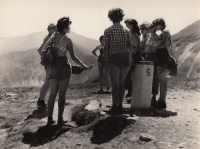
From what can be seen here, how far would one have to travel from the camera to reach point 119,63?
13.4 ft

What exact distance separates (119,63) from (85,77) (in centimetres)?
875

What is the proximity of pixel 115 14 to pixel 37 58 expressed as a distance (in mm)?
13085

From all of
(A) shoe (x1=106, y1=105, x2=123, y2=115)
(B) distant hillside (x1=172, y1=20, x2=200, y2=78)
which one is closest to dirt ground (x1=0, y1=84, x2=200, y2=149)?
(A) shoe (x1=106, y1=105, x2=123, y2=115)

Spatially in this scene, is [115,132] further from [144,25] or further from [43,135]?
[144,25]

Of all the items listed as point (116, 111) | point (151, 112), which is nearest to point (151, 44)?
point (151, 112)

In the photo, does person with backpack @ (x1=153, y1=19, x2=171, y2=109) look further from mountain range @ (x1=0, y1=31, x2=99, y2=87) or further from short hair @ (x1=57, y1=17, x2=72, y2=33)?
mountain range @ (x1=0, y1=31, x2=99, y2=87)

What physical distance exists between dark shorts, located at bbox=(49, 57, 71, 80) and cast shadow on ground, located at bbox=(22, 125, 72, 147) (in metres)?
0.74

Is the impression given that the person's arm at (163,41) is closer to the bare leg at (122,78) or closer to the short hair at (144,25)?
the short hair at (144,25)

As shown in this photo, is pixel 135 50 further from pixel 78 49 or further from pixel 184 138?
pixel 78 49

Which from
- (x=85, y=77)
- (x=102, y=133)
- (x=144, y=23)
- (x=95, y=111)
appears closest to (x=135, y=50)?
(x=144, y=23)

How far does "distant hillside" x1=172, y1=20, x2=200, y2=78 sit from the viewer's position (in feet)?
60.2

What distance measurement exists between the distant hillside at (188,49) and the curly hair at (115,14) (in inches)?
565

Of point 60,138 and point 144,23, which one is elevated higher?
point 144,23

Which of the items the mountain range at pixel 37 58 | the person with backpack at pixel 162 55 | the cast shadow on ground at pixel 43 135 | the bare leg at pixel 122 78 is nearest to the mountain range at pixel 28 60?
the mountain range at pixel 37 58
